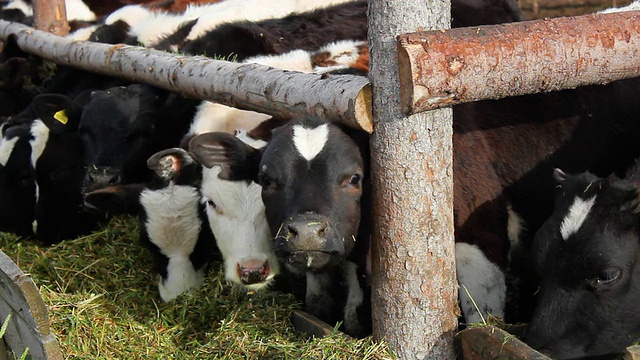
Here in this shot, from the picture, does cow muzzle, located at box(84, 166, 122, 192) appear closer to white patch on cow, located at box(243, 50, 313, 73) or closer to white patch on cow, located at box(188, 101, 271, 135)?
white patch on cow, located at box(188, 101, 271, 135)

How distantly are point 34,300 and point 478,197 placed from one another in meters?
2.35

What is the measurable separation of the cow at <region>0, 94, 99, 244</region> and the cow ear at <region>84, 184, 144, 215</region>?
3.20 ft

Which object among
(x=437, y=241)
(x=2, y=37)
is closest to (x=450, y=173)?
(x=437, y=241)

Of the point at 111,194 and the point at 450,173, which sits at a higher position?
the point at 450,173

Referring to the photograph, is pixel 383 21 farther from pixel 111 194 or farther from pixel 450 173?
pixel 111 194

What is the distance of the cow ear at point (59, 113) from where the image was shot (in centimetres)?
652

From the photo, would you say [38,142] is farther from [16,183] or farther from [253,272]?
[253,272]

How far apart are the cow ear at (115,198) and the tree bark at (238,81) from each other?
71cm

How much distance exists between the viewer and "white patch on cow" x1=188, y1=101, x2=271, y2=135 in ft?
17.4

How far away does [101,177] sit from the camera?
232 inches

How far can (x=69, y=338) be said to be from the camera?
424cm

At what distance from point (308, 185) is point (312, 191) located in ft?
0.13

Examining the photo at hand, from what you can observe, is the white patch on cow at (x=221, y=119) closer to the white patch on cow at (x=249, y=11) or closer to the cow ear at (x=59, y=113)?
the white patch on cow at (x=249, y=11)

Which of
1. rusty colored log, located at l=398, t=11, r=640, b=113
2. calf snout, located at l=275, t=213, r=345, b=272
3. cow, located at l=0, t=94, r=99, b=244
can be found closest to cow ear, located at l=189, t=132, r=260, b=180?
calf snout, located at l=275, t=213, r=345, b=272
